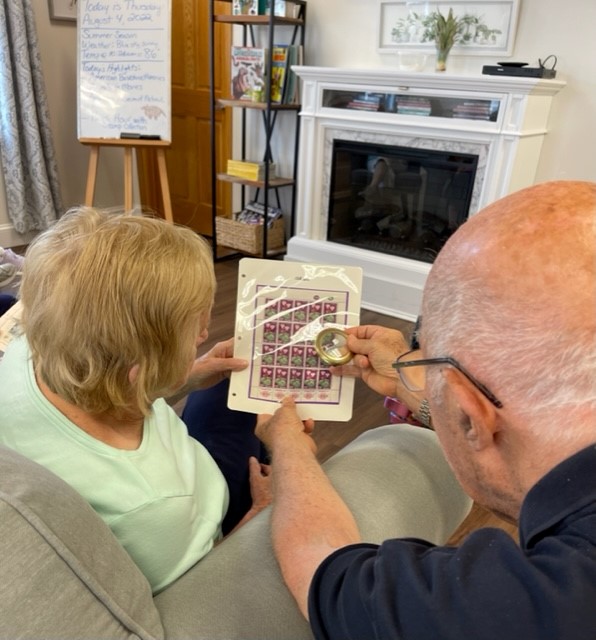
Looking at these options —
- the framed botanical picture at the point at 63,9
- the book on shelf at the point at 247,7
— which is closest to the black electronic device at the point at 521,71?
the book on shelf at the point at 247,7

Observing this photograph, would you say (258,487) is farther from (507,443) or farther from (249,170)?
(249,170)

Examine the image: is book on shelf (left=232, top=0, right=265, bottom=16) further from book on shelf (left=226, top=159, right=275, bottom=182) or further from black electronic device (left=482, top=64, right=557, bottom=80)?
black electronic device (left=482, top=64, right=557, bottom=80)

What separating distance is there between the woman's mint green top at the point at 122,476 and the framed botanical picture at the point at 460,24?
2.68 m

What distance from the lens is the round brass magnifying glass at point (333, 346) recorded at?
1070 millimetres

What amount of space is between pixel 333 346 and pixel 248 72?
270 cm

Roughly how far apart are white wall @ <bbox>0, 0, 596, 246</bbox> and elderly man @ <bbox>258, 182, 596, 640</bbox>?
240 cm

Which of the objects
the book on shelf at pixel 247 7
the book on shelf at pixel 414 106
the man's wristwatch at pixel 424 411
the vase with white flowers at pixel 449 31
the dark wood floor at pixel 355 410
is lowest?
the dark wood floor at pixel 355 410

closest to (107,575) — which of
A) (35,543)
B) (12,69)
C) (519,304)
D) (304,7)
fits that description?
(35,543)

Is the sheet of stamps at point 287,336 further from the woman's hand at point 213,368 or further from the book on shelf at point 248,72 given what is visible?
the book on shelf at point 248,72

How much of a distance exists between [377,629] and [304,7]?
3.44 meters

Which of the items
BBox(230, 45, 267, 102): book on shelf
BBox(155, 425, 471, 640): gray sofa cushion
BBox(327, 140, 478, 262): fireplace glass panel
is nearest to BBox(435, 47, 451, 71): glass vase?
BBox(327, 140, 478, 262): fireplace glass panel

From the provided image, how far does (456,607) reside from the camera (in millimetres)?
528

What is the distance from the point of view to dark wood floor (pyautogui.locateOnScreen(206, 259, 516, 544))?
172 centimetres

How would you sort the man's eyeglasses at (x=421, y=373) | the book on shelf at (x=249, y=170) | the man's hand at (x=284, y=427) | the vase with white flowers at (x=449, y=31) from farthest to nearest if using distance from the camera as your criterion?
the book on shelf at (x=249, y=170) < the vase with white flowers at (x=449, y=31) < the man's hand at (x=284, y=427) < the man's eyeglasses at (x=421, y=373)
